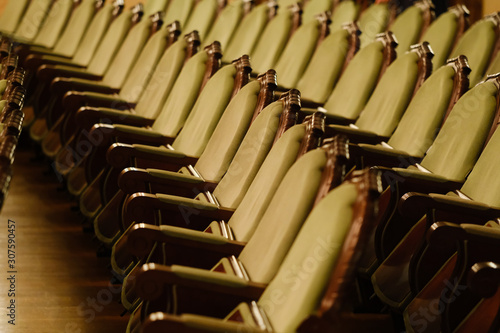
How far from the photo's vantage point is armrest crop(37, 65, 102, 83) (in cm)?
104

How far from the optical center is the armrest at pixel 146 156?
70 centimetres

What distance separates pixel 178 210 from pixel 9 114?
155 mm

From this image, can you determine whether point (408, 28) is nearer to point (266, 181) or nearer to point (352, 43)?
point (352, 43)

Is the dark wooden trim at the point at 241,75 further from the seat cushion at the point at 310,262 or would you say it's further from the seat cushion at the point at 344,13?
the seat cushion at the point at 344,13

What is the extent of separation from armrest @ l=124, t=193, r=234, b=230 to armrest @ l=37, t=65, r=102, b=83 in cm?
52

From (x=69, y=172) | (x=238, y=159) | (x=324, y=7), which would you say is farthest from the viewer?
(x=324, y=7)

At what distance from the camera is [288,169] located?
1.71ft

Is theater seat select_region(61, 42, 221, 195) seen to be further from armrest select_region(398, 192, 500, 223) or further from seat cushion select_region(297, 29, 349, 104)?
armrest select_region(398, 192, 500, 223)

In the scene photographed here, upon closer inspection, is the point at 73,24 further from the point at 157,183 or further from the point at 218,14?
the point at 157,183

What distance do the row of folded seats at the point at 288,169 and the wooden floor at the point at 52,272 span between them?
0.09ft

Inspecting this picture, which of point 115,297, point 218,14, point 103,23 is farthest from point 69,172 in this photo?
point 218,14

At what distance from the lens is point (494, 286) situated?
0.46 metres

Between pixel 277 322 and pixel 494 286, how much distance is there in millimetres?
145

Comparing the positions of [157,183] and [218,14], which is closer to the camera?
[157,183]
